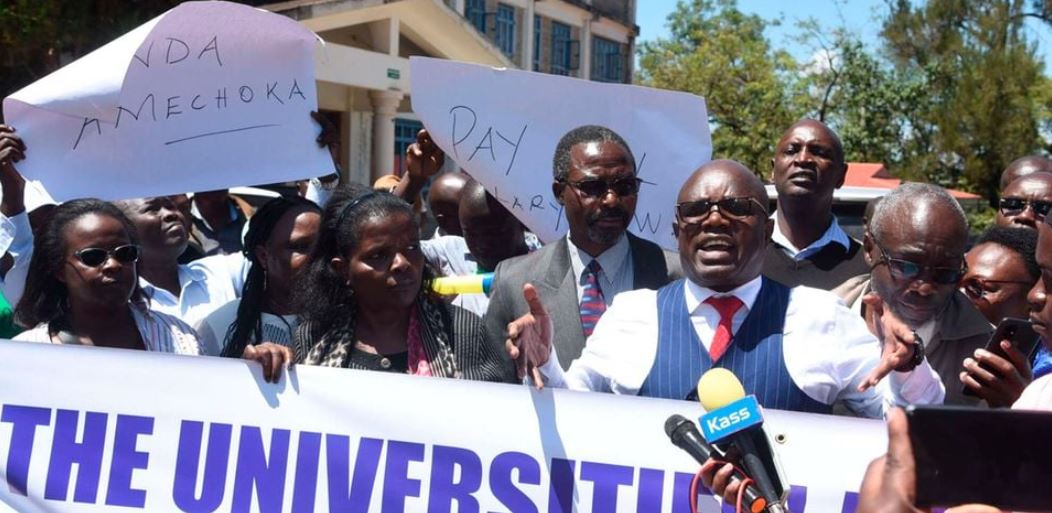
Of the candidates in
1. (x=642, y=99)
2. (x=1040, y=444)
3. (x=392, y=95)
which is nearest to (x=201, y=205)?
(x=642, y=99)

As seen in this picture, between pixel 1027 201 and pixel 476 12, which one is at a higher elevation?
pixel 476 12

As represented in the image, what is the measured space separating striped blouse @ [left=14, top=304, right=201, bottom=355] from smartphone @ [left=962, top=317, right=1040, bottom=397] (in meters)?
2.31

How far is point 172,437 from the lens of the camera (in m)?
3.60

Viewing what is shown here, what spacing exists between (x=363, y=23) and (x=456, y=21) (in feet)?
4.02

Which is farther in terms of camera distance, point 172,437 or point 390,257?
point 390,257

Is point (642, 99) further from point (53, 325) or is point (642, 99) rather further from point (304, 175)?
point (53, 325)

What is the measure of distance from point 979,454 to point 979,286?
2.90m

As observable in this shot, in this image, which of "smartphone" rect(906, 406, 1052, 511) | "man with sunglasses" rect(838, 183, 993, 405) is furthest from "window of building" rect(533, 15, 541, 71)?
"smartphone" rect(906, 406, 1052, 511)

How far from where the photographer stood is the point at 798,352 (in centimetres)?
323

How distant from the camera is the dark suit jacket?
402cm

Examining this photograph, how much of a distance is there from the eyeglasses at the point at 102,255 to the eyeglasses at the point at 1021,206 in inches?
139

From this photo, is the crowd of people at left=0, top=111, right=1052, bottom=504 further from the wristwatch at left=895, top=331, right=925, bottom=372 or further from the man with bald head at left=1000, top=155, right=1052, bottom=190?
the man with bald head at left=1000, top=155, right=1052, bottom=190

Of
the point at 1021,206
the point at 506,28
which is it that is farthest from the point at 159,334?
the point at 506,28

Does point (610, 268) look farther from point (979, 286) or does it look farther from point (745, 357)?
point (979, 286)
